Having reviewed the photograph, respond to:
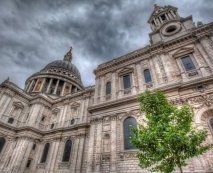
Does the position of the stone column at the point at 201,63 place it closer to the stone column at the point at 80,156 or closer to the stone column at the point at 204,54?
the stone column at the point at 204,54

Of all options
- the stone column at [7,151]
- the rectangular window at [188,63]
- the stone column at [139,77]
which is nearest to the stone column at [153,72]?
the stone column at [139,77]

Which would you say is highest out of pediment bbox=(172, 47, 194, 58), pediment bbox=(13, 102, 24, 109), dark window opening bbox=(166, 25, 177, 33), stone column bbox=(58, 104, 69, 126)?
dark window opening bbox=(166, 25, 177, 33)

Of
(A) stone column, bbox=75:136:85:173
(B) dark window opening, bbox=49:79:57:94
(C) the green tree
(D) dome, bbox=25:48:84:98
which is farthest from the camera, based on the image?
(B) dark window opening, bbox=49:79:57:94

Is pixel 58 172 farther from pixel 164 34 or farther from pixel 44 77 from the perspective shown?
pixel 44 77

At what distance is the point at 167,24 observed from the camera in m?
22.6

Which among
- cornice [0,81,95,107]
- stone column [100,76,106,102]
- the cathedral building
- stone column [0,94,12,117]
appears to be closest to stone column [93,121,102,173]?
the cathedral building

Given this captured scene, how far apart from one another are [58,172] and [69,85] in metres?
25.9

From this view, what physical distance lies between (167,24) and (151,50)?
21.7 ft

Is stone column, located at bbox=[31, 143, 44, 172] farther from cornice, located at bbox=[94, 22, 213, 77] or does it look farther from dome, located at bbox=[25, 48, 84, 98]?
dome, located at bbox=[25, 48, 84, 98]

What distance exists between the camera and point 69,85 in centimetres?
4297

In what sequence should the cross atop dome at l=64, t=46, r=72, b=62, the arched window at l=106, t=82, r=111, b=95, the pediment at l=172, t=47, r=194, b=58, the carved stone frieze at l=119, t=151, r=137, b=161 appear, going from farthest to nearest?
the cross atop dome at l=64, t=46, r=72, b=62, the arched window at l=106, t=82, r=111, b=95, the pediment at l=172, t=47, r=194, b=58, the carved stone frieze at l=119, t=151, r=137, b=161

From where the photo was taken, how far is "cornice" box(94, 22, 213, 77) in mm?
17141

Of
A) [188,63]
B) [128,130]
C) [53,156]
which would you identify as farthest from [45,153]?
[188,63]

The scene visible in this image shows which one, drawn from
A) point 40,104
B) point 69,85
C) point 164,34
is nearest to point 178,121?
point 164,34
